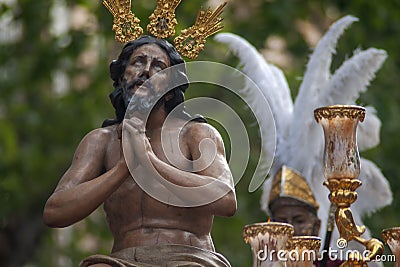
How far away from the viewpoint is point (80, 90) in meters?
17.6

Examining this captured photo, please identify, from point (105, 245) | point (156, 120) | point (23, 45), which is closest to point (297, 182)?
point (156, 120)

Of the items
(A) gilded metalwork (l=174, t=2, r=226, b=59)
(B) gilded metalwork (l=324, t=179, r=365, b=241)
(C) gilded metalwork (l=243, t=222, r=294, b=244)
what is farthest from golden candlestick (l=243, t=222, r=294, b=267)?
(A) gilded metalwork (l=174, t=2, r=226, b=59)

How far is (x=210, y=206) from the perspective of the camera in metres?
7.40

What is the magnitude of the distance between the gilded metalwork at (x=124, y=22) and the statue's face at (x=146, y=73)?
8.0 inches

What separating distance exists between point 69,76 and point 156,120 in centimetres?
999

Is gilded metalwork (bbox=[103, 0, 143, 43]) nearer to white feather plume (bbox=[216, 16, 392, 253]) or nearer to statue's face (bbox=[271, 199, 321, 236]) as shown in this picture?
statue's face (bbox=[271, 199, 321, 236])

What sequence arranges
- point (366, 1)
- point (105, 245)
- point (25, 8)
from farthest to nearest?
point (105, 245) → point (25, 8) → point (366, 1)

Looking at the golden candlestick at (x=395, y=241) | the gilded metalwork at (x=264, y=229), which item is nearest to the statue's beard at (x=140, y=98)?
the gilded metalwork at (x=264, y=229)

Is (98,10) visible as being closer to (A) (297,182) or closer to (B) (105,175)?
(A) (297,182)

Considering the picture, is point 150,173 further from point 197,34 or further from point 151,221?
point 197,34

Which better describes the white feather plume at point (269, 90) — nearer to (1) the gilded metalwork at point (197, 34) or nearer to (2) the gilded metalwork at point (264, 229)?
(1) the gilded metalwork at point (197, 34)

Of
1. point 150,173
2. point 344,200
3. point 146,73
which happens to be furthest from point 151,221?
point 344,200

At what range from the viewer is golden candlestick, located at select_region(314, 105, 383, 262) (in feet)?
25.3

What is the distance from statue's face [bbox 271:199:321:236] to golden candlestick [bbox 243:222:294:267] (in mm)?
2533
